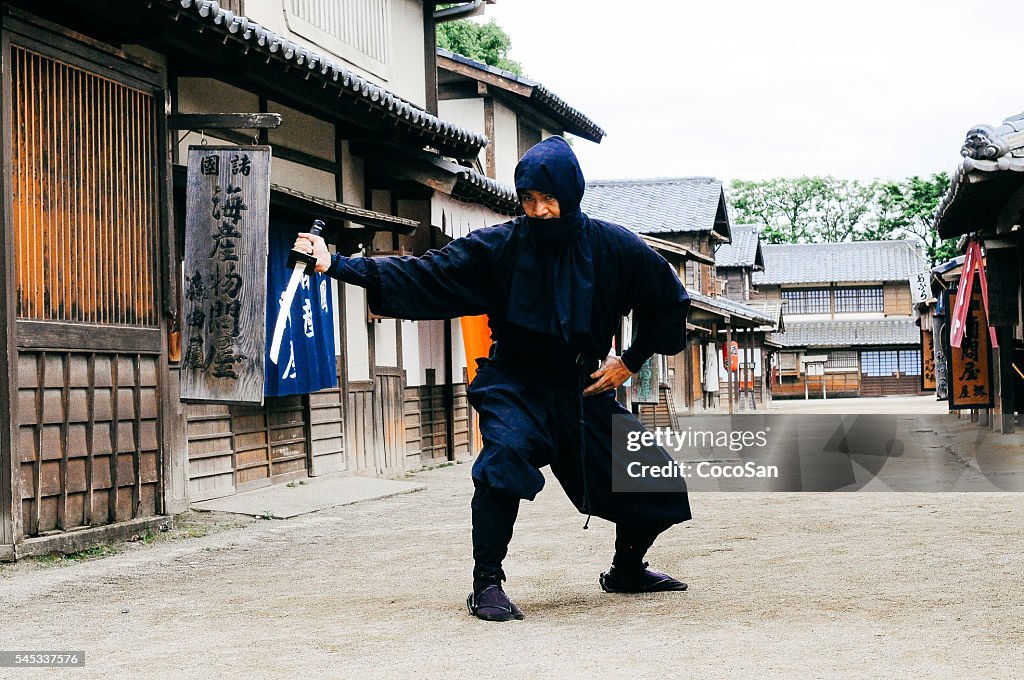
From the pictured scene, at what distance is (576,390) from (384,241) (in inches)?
370

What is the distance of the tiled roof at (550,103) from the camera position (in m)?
20.7

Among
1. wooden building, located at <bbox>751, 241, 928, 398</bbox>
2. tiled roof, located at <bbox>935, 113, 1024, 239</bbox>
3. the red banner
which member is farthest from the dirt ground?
wooden building, located at <bbox>751, 241, 928, 398</bbox>

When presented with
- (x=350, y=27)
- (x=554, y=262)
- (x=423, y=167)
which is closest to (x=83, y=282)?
(x=554, y=262)

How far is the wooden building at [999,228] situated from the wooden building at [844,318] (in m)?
35.6

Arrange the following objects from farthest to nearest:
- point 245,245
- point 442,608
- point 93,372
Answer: point 245,245 → point 93,372 → point 442,608

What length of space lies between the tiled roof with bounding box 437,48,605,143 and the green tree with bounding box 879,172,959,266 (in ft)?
134

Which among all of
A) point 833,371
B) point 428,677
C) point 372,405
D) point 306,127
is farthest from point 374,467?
point 833,371

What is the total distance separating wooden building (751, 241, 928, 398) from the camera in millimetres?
55156

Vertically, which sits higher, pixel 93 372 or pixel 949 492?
pixel 93 372

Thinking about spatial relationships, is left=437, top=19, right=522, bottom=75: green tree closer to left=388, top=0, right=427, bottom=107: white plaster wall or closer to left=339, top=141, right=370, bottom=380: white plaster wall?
left=388, top=0, right=427, bottom=107: white plaster wall

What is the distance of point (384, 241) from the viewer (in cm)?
1415

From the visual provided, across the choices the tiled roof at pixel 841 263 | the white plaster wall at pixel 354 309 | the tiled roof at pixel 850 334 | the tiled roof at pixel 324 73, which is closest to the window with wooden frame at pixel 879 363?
the tiled roof at pixel 850 334

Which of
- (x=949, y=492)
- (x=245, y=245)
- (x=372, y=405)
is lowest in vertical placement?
(x=949, y=492)

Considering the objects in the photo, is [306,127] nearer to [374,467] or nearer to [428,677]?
[374,467]
